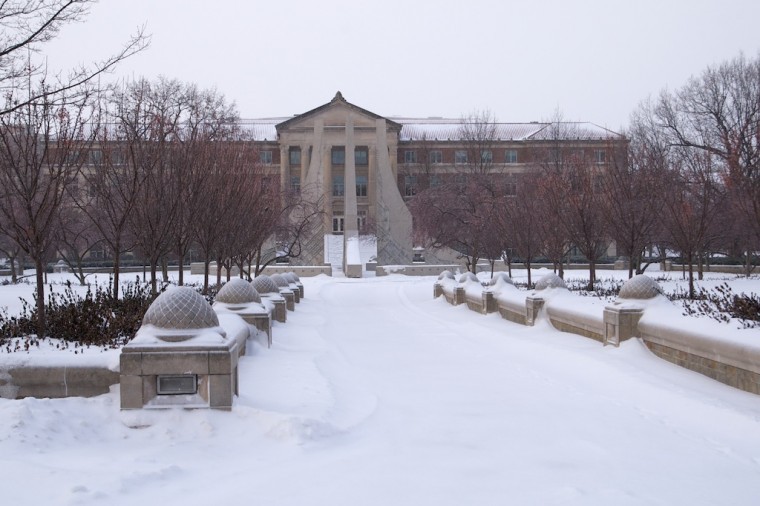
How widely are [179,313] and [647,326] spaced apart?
24.4 ft

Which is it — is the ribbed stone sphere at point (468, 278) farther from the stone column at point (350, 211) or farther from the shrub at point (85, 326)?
the stone column at point (350, 211)

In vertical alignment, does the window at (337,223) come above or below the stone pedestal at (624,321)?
above

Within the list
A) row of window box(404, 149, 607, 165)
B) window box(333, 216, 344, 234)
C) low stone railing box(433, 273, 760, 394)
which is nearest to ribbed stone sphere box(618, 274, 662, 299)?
low stone railing box(433, 273, 760, 394)

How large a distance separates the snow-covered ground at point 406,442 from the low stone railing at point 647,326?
11.1 inches

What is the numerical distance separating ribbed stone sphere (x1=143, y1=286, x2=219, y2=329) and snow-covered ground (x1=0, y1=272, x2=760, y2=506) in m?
0.86

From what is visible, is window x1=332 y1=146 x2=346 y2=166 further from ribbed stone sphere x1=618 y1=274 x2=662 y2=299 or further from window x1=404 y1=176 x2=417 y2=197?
ribbed stone sphere x1=618 y1=274 x2=662 y2=299

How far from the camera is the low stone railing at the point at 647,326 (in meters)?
8.69

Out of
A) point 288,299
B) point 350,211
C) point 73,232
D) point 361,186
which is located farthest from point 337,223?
point 288,299

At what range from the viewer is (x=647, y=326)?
1128 centimetres

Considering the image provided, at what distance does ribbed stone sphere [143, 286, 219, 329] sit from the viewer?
7234mm

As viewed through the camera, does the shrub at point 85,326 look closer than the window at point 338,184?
Yes

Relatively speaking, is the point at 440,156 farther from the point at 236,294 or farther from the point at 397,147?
the point at 236,294

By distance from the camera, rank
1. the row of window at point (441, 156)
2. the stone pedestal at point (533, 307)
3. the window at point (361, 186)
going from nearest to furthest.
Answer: the stone pedestal at point (533, 307) < the window at point (361, 186) < the row of window at point (441, 156)

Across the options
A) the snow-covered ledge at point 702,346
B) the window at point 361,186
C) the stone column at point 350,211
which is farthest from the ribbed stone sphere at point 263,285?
the window at point 361,186
